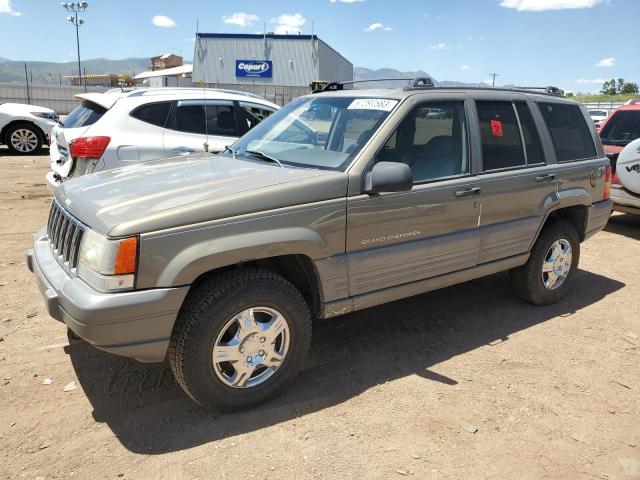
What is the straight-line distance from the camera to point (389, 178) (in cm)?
329

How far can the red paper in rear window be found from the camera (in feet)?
14.0

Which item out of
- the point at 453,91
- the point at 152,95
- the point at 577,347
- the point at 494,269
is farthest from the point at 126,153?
the point at 577,347

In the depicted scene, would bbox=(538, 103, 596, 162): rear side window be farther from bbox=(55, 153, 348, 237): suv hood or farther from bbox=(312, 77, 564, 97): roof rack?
bbox=(55, 153, 348, 237): suv hood

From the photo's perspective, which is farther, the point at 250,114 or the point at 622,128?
the point at 622,128

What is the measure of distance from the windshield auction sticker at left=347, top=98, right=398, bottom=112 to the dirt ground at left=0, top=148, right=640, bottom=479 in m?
1.73

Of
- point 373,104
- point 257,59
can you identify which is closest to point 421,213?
point 373,104

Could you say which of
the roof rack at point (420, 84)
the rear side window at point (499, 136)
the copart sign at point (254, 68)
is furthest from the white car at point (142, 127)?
the copart sign at point (254, 68)

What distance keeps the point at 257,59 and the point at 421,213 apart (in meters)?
49.2

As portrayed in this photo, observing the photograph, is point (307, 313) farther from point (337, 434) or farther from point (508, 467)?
point (508, 467)

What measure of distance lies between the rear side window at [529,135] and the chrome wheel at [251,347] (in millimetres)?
2659

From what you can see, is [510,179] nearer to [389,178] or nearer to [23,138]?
[389,178]

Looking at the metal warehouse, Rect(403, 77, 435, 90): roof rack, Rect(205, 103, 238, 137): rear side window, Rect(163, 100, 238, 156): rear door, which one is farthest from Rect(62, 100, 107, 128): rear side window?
the metal warehouse

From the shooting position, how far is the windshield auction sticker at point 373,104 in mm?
3719

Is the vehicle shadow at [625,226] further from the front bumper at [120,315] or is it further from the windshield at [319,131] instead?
the front bumper at [120,315]
